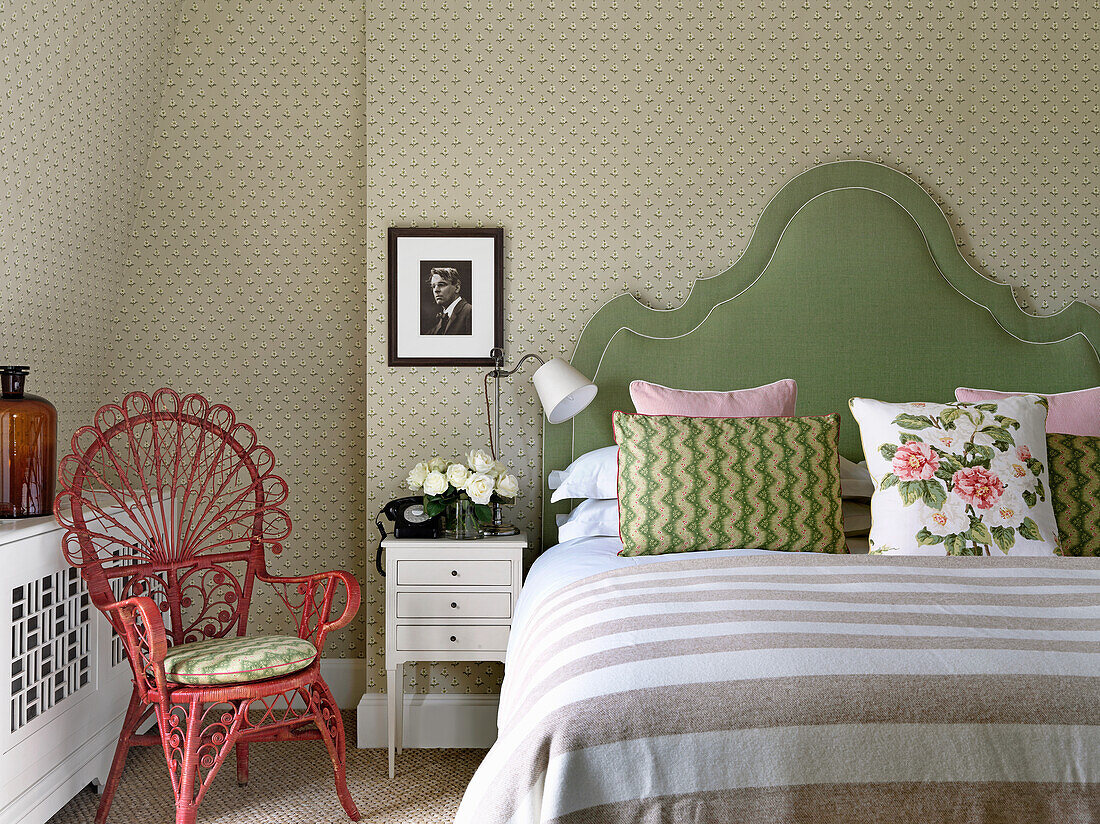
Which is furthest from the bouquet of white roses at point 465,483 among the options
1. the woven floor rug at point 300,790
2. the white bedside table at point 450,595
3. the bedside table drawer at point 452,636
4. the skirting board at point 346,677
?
the skirting board at point 346,677

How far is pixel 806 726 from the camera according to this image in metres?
1.20

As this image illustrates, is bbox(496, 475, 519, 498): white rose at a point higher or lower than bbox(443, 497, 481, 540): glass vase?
higher

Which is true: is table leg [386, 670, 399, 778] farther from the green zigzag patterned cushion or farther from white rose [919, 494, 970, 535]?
the green zigzag patterned cushion

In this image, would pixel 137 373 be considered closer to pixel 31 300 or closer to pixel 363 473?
pixel 31 300

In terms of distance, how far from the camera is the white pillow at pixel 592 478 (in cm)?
260

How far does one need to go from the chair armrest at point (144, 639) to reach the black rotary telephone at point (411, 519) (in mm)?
746

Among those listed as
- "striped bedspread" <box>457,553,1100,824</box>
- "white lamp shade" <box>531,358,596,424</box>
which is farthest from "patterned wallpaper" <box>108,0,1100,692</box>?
"striped bedspread" <box>457,553,1100,824</box>

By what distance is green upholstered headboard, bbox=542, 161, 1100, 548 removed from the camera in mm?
2914

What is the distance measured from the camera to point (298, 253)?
3.18 m

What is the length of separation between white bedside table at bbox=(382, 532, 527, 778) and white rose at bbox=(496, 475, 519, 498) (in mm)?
153

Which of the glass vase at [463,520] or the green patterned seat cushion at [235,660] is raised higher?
the glass vase at [463,520]

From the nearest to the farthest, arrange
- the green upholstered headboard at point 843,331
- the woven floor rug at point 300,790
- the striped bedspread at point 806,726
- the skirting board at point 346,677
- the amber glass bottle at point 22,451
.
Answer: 1. the striped bedspread at point 806,726
2. the amber glass bottle at point 22,451
3. the woven floor rug at point 300,790
4. the green upholstered headboard at point 843,331
5. the skirting board at point 346,677

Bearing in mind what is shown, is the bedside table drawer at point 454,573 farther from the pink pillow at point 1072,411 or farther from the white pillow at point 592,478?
the pink pillow at point 1072,411

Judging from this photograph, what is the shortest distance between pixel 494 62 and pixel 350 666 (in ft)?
7.37
